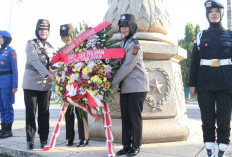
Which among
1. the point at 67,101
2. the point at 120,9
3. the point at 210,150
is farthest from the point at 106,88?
the point at 120,9

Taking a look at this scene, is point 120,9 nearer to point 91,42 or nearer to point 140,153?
point 91,42

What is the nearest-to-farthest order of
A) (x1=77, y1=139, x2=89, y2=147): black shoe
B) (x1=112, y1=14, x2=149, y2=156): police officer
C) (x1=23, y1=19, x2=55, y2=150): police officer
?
1. (x1=112, y1=14, x2=149, y2=156): police officer
2. (x1=23, y1=19, x2=55, y2=150): police officer
3. (x1=77, y1=139, x2=89, y2=147): black shoe

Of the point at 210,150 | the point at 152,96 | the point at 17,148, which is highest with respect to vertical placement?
the point at 152,96

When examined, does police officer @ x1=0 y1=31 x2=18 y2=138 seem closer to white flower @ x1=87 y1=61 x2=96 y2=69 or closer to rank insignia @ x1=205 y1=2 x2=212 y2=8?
white flower @ x1=87 y1=61 x2=96 y2=69

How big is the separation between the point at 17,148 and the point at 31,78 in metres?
1.02

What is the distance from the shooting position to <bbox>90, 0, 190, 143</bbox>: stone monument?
4.08 m

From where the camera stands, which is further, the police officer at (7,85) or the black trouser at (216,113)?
the police officer at (7,85)

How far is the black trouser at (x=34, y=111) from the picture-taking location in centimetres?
379

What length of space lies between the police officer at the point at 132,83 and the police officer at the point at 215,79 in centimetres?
72

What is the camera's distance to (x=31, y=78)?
12.4 ft

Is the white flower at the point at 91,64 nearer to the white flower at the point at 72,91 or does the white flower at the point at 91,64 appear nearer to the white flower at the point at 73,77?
the white flower at the point at 73,77

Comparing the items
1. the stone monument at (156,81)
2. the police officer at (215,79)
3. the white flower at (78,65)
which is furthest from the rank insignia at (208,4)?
the white flower at (78,65)

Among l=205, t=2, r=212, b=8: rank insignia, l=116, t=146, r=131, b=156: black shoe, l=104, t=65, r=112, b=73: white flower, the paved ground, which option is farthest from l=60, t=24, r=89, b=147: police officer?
l=205, t=2, r=212, b=8: rank insignia

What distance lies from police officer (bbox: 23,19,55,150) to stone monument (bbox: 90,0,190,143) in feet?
2.97
